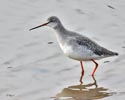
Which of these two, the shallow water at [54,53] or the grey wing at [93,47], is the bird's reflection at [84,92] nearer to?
the shallow water at [54,53]

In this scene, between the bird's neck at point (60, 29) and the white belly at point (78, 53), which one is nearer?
the white belly at point (78, 53)

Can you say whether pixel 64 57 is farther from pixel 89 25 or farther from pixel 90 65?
pixel 89 25

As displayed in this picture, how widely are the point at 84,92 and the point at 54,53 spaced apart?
1.96 meters

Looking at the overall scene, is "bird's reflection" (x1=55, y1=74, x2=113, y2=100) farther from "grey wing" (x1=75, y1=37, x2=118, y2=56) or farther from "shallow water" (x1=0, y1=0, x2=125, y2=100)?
"grey wing" (x1=75, y1=37, x2=118, y2=56)

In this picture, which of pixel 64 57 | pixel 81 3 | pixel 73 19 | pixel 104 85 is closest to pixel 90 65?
pixel 64 57

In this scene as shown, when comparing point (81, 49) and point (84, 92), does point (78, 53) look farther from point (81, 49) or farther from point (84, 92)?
point (84, 92)

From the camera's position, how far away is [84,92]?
9.96 metres

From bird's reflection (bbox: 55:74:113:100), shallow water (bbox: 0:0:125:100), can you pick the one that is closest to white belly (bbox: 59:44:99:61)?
shallow water (bbox: 0:0:125:100)

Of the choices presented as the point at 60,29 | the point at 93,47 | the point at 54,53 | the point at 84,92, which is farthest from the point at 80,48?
the point at 54,53

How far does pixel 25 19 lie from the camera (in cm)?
1327

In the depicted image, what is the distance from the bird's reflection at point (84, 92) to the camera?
970cm

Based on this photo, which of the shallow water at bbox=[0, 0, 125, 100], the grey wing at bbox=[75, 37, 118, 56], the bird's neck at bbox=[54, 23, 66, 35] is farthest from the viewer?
A: the bird's neck at bbox=[54, 23, 66, 35]

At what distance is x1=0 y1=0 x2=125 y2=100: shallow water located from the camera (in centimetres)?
992

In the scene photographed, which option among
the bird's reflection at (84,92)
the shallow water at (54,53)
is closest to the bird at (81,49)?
the shallow water at (54,53)
